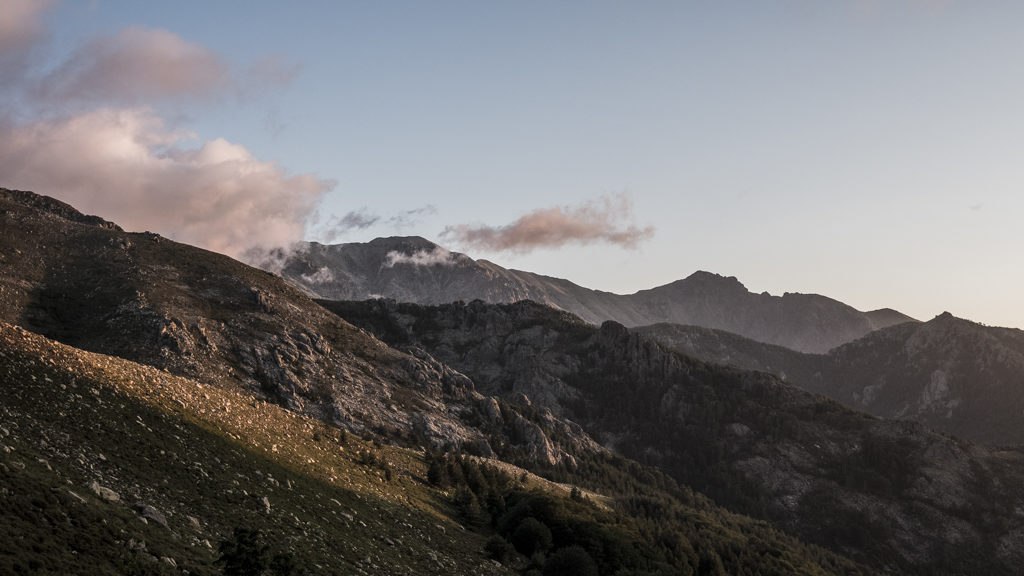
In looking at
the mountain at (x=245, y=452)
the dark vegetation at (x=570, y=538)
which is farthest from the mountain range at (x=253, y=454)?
the dark vegetation at (x=570, y=538)

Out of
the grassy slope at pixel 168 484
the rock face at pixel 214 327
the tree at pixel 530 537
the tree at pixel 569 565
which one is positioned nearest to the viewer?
the grassy slope at pixel 168 484

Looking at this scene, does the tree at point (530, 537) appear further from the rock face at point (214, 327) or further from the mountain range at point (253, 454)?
the rock face at point (214, 327)

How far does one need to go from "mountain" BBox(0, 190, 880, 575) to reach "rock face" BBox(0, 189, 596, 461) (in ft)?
1.85

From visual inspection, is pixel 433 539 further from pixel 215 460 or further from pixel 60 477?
pixel 60 477

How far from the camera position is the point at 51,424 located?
34531mm

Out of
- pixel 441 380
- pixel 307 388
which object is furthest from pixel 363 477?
pixel 441 380

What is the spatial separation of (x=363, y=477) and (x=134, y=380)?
21136mm

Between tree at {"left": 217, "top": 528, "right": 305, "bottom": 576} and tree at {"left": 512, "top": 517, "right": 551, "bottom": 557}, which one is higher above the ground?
tree at {"left": 217, "top": 528, "right": 305, "bottom": 576}

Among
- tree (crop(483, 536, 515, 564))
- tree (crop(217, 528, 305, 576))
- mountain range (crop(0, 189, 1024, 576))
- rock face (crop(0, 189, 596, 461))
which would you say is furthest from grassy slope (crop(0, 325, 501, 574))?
rock face (crop(0, 189, 596, 461))

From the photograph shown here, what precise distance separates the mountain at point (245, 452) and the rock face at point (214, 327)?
0.56 metres

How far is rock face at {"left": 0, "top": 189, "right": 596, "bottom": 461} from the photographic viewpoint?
122m

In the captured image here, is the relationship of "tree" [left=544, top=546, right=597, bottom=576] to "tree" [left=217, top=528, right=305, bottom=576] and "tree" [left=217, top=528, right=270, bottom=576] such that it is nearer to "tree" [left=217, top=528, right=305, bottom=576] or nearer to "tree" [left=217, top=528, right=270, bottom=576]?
"tree" [left=217, top=528, right=305, bottom=576]

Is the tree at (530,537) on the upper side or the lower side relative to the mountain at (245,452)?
lower

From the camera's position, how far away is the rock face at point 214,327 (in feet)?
400
